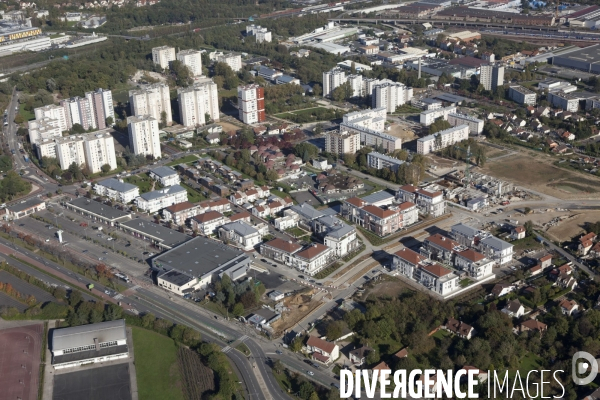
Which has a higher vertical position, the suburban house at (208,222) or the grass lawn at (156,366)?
the suburban house at (208,222)

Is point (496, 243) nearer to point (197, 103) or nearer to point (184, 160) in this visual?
point (184, 160)

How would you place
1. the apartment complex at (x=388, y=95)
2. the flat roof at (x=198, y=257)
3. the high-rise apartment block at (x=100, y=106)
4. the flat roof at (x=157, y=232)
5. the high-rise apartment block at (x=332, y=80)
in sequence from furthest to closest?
the high-rise apartment block at (x=332, y=80)
the apartment complex at (x=388, y=95)
the high-rise apartment block at (x=100, y=106)
the flat roof at (x=157, y=232)
the flat roof at (x=198, y=257)

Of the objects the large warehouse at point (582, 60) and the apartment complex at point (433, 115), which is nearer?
the apartment complex at point (433, 115)

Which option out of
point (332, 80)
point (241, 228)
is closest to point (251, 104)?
point (332, 80)

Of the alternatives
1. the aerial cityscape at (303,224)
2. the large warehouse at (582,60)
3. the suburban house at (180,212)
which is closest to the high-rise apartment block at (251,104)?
the aerial cityscape at (303,224)

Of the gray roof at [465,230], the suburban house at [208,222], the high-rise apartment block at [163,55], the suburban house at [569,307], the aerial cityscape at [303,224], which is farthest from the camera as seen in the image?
the high-rise apartment block at [163,55]

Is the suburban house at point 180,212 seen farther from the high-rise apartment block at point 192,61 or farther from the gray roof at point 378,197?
the high-rise apartment block at point 192,61

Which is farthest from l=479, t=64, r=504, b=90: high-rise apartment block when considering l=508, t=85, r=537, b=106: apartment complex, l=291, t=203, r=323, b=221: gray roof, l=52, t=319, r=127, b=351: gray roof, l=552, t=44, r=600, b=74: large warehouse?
l=52, t=319, r=127, b=351: gray roof
